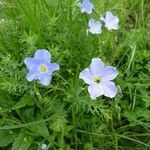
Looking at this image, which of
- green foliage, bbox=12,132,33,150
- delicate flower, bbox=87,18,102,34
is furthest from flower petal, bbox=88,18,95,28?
green foliage, bbox=12,132,33,150

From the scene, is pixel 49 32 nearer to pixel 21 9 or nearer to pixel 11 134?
pixel 21 9

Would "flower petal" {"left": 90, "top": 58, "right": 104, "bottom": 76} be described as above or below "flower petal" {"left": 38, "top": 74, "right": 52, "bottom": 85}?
above

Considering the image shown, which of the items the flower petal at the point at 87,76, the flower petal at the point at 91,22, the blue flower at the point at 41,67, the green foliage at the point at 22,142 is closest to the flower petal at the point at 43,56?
the blue flower at the point at 41,67

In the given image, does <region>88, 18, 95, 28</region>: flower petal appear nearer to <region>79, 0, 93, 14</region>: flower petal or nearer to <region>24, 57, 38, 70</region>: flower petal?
<region>79, 0, 93, 14</region>: flower petal

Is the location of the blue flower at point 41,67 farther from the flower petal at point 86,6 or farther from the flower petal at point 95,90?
the flower petal at point 86,6

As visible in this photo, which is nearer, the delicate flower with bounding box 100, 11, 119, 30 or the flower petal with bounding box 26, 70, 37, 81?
the flower petal with bounding box 26, 70, 37, 81

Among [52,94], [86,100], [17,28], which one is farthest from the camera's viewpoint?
[17,28]

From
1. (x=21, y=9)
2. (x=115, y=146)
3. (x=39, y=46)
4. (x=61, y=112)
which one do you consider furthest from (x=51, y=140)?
(x=21, y=9)

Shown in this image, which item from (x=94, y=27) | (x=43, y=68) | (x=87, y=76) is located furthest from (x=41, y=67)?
(x=94, y=27)
